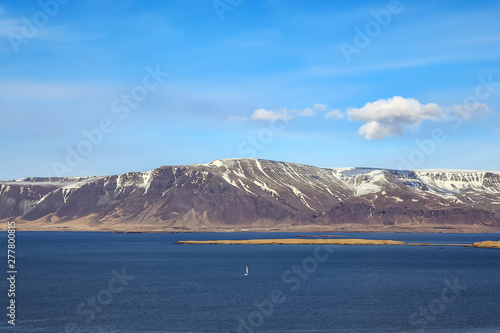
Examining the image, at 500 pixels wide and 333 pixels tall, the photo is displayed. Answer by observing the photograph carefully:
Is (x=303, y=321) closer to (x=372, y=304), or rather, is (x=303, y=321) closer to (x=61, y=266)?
(x=372, y=304)

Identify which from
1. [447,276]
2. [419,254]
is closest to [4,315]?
[447,276]

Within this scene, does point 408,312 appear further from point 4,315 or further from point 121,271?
point 121,271

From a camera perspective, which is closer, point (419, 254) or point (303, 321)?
point (303, 321)

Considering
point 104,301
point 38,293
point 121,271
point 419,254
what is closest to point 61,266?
point 121,271

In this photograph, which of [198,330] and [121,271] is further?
[121,271]

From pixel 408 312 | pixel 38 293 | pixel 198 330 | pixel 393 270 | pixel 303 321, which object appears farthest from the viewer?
pixel 393 270

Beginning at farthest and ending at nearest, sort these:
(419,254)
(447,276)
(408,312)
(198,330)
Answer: (419,254) → (447,276) → (408,312) → (198,330)
